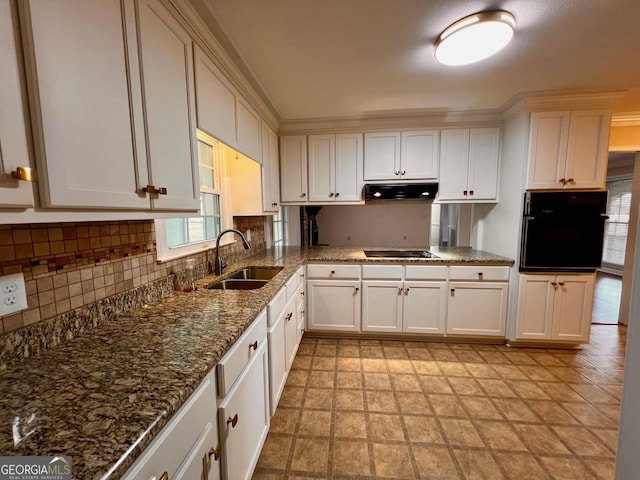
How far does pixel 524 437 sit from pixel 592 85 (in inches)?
104

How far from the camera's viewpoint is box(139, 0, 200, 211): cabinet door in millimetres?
977

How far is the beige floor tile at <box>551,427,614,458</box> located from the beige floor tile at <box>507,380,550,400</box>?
0.91ft

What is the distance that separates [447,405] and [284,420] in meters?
1.13

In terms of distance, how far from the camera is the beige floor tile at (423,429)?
1.56m

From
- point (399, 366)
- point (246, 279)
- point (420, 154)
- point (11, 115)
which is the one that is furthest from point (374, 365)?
point (11, 115)

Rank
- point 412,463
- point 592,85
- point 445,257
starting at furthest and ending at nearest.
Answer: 1. point 445,257
2. point 592,85
3. point 412,463

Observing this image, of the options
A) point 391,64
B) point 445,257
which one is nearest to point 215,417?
point 391,64

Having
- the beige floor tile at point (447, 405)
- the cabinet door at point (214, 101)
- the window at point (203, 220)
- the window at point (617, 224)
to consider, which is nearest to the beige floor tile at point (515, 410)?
the beige floor tile at point (447, 405)

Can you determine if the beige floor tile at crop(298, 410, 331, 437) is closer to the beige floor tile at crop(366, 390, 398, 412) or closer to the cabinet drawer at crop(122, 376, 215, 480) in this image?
the beige floor tile at crop(366, 390, 398, 412)

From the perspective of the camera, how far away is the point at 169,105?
109cm

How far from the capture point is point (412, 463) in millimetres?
1410

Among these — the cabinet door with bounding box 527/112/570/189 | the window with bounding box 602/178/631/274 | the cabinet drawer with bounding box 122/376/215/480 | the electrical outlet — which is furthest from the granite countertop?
the window with bounding box 602/178/631/274

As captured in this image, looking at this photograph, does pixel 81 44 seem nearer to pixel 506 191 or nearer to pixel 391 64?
pixel 391 64

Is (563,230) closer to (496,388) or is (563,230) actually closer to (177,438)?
(496,388)
